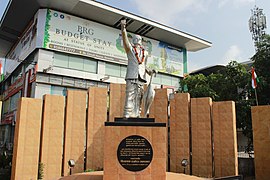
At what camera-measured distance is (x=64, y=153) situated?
10.7 m

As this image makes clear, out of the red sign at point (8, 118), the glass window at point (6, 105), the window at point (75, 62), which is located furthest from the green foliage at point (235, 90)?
the glass window at point (6, 105)

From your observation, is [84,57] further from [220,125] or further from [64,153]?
[220,125]

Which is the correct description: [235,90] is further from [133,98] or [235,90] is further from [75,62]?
[75,62]

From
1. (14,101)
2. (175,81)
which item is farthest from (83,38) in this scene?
(175,81)

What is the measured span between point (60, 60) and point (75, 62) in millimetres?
1251

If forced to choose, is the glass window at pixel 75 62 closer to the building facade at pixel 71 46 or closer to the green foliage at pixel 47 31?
the building facade at pixel 71 46

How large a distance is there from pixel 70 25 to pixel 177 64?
12.2 m

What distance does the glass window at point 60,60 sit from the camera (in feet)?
65.5

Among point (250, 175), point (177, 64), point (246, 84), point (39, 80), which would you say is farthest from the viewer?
point (177, 64)

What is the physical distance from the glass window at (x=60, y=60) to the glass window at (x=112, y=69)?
3666 mm

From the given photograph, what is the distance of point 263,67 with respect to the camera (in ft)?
53.7

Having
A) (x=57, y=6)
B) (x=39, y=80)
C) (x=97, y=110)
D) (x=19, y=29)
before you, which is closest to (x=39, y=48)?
(x=39, y=80)

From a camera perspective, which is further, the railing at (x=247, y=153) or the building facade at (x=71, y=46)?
the building facade at (x=71, y=46)

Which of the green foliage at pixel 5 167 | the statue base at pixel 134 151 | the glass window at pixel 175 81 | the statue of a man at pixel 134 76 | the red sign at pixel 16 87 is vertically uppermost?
the glass window at pixel 175 81
